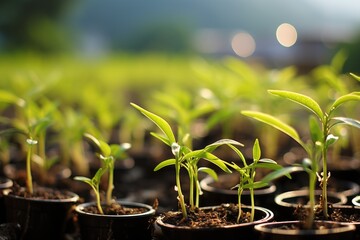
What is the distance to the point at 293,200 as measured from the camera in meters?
2.92

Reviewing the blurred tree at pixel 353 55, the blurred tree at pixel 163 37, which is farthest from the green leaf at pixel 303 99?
the blurred tree at pixel 163 37

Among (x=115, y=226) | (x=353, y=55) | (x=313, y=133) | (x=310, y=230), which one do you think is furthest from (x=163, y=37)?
(x=310, y=230)

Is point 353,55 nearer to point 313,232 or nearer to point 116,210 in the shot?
point 116,210

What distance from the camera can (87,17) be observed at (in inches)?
2803

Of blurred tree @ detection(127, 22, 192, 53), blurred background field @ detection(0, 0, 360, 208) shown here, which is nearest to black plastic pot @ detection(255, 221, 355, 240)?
blurred background field @ detection(0, 0, 360, 208)

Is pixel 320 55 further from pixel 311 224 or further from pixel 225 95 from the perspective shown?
pixel 311 224

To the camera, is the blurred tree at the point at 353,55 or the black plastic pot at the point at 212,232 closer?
the black plastic pot at the point at 212,232

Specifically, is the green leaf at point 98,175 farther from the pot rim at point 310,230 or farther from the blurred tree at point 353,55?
the blurred tree at point 353,55

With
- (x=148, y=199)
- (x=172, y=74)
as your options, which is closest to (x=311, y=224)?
(x=148, y=199)

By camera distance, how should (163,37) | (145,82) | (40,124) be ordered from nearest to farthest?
(40,124) < (145,82) < (163,37)

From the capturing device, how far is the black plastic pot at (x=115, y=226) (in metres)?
2.32

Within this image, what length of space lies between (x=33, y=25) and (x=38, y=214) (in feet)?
49.2

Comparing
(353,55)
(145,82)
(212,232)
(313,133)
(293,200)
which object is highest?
(353,55)

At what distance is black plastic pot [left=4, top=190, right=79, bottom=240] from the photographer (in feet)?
8.53
